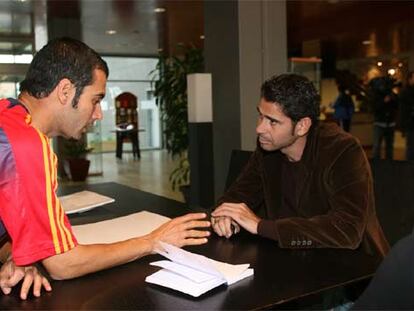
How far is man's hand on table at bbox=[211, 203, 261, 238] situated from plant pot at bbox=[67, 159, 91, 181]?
22.8 ft

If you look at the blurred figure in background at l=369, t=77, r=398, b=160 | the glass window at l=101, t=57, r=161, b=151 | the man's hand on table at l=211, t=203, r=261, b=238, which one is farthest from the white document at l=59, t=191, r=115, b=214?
the glass window at l=101, t=57, r=161, b=151

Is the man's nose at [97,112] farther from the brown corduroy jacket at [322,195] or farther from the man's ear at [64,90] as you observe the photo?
the brown corduroy jacket at [322,195]

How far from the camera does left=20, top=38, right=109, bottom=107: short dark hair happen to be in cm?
127

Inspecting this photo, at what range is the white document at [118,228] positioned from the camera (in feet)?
5.16

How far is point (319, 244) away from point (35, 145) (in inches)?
34.1

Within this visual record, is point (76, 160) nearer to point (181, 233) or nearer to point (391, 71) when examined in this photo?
point (391, 71)

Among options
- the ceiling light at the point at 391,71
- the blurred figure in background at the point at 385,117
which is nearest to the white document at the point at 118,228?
the ceiling light at the point at 391,71

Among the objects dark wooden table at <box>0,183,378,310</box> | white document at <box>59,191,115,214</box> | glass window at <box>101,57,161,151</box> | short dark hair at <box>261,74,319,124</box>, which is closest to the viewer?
dark wooden table at <box>0,183,378,310</box>

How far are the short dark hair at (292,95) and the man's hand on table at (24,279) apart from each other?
1047 millimetres

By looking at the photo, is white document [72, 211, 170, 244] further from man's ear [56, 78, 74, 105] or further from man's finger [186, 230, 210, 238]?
man's ear [56, 78, 74, 105]

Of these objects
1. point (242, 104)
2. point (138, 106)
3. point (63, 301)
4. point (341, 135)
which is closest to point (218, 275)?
point (63, 301)

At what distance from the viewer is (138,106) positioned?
1401 centimetres

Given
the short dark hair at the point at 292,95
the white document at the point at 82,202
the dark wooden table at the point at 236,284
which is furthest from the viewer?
the white document at the point at 82,202

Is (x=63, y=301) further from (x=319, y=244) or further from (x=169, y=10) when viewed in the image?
(x=169, y=10)
